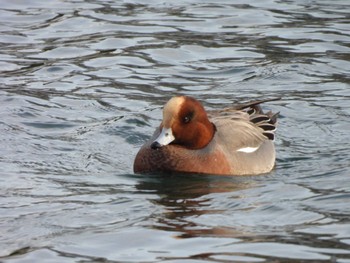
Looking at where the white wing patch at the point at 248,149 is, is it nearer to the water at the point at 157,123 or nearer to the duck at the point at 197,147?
the duck at the point at 197,147

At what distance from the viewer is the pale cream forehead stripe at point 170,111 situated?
9.91 meters

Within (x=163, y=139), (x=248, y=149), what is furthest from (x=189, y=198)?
(x=248, y=149)

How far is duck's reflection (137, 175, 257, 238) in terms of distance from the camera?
817 centimetres

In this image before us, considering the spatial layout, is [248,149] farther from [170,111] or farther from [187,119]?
[170,111]

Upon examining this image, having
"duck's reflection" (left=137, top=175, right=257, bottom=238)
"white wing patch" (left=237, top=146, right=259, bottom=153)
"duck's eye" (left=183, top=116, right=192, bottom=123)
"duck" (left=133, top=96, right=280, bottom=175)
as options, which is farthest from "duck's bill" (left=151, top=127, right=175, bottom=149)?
"white wing patch" (left=237, top=146, right=259, bottom=153)

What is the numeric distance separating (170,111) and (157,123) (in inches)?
86.4

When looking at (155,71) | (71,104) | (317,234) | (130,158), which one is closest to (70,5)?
(155,71)

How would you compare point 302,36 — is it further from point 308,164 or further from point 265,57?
point 308,164

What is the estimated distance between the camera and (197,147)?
10.2 m

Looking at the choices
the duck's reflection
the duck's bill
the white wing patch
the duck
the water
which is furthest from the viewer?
the white wing patch

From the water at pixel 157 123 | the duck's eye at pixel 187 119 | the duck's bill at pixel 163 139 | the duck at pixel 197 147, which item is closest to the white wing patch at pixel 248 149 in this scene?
the duck at pixel 197 147

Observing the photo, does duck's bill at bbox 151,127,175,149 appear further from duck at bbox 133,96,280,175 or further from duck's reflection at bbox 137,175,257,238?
duck's reflection at bbox 137,175,257,238

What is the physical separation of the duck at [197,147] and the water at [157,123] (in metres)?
0.14

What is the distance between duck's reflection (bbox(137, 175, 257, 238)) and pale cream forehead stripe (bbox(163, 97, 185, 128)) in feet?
1.63
